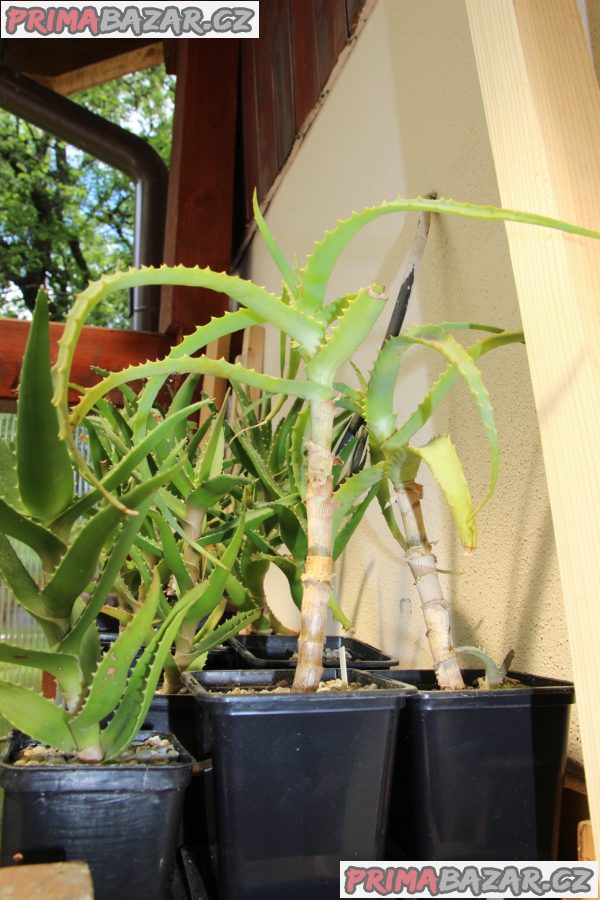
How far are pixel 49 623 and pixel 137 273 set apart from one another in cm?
23

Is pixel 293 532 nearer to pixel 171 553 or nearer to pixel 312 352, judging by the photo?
pixel 171 553

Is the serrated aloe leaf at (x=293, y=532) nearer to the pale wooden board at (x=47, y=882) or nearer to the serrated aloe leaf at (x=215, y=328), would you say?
the serrated aloe leaf at (x=215, y=328)

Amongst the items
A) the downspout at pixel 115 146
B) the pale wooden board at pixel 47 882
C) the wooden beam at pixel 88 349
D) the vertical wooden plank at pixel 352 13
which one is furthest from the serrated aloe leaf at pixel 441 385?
the downspout at pixel 115 146

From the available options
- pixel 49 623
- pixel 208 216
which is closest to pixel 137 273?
pixel 49 623

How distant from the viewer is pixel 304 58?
1618 mm

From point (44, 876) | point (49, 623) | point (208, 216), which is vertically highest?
point (208, 216)

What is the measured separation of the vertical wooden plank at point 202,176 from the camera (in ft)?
7.40

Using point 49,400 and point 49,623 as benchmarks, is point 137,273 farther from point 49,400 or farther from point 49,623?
point 49,623

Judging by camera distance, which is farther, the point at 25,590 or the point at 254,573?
the point at 254,573

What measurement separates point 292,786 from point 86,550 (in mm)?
204

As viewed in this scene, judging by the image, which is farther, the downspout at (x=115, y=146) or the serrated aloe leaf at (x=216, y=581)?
the downspout at (x=115, y=146)

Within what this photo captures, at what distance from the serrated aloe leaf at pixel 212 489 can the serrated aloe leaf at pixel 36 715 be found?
0.99ft

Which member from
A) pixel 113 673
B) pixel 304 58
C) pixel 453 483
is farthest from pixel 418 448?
pixel 304 58

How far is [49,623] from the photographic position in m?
0.48
